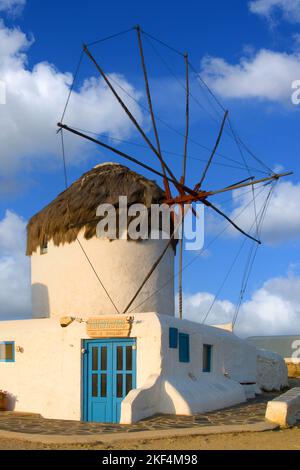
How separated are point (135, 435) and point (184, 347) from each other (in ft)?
15.3

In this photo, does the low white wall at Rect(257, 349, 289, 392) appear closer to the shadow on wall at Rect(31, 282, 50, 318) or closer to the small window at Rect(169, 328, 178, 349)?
the small window at Rect(169, 328, 178, 349)

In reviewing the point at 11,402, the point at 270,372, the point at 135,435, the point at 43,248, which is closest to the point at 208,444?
the point at 135,435

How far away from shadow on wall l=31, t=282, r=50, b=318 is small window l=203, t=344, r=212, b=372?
491cm

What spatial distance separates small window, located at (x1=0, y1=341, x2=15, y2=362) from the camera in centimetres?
1541

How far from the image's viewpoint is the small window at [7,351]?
50.5ft

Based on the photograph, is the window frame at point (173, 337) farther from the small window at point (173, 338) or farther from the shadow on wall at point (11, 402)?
the shadow on wall at point (11, 402)

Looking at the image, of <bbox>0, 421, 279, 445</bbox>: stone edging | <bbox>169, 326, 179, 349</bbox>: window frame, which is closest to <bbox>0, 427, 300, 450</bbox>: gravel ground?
<bbox>0, 421, 279, 445</bbox>: stone edging

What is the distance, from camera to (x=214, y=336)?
54.1 feet

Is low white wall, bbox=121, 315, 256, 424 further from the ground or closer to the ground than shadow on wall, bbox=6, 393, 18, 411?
further from the ground

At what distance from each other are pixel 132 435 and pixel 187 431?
104cm

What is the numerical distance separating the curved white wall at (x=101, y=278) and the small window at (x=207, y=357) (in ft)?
7.10
